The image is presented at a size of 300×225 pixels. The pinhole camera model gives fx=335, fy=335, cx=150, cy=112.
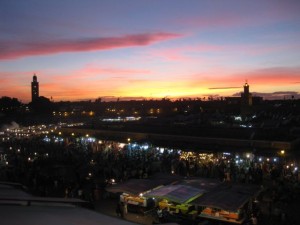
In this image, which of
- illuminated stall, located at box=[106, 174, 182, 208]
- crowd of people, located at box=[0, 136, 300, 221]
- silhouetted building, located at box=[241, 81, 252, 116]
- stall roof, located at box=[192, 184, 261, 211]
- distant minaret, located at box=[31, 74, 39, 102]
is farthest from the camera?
distant minaret, located at box=[31, 74, 39, 102]

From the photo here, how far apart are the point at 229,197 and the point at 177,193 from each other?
1.68 metres

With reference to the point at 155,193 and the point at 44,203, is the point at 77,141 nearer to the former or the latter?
the point at 155,193

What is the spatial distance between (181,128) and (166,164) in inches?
197

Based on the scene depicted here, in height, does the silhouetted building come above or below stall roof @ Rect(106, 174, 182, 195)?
above

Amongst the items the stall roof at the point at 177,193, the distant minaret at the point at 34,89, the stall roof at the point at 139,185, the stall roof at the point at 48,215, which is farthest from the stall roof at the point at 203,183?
the distant minaret at the point at 34,89

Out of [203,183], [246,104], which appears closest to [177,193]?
[203,183]

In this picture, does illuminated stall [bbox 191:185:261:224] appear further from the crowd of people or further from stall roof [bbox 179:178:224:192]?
the crowd of people

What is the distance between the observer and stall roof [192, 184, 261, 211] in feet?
32.1

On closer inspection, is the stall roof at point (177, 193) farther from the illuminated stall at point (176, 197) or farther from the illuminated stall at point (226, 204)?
the illuminated stall at point (226, 204)

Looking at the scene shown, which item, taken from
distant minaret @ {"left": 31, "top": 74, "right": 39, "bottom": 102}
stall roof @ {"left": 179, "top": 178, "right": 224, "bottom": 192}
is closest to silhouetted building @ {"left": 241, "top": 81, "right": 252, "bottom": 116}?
stall roof @ {"left": 179, "top": 178, "right": 224, "bottom": 192}

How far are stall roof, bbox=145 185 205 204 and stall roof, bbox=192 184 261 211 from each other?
0.36 metres

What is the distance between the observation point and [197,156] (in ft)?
65.6

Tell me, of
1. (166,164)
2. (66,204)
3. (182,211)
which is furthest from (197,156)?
Answer: (66,204)

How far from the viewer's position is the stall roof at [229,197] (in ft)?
32.1
